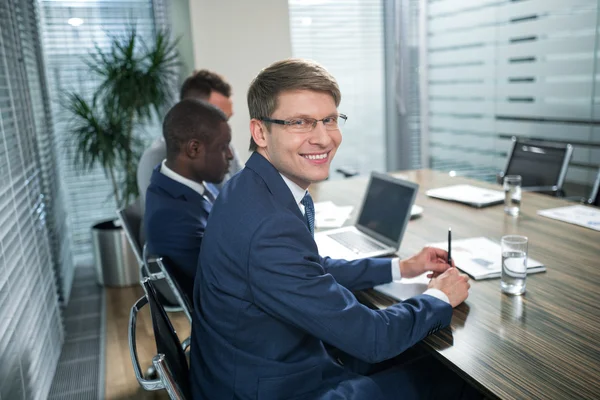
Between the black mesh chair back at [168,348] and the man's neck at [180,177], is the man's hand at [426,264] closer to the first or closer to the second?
the black mesh chair back at [168,348]

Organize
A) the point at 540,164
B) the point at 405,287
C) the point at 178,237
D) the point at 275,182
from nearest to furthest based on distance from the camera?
the point at 275,182, the point at 405,287, the point at 178,237, the point at 540,164

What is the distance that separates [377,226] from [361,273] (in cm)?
52

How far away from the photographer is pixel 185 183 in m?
2.08

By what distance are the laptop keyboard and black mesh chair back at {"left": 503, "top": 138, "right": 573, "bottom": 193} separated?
59.6 inches

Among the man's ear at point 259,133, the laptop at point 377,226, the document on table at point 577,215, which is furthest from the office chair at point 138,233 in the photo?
the document on table at point 577,215

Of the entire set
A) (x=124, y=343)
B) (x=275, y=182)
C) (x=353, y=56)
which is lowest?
(x=124, y=343)

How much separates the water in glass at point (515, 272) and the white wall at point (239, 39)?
3.07 m

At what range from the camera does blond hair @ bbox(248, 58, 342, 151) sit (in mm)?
1354

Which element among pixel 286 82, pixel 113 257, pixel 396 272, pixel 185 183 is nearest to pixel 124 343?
pixel 113 257

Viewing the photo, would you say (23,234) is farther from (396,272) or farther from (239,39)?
(239,39)

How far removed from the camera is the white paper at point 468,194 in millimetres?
2703

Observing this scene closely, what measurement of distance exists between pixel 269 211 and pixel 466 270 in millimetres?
849

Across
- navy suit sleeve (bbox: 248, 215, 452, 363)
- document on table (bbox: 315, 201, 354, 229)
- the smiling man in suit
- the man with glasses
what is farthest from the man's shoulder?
navy suit sleeve (bbox: 248, 215, 452, 363)

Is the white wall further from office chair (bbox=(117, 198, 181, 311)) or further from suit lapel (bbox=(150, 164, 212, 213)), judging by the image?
suit lapel (bbox=(150, 164, 212, 213))
